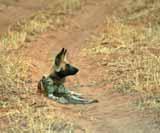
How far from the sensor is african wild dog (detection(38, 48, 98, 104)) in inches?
296

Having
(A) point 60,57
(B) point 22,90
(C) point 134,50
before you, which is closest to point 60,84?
(A) point 60,57

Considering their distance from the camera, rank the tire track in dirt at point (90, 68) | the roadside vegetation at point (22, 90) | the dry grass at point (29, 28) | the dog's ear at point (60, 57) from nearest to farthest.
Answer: the roadside vegetation at point (22, 90) → the tire track in dirt at point (90, 68) → the dog's ear at point (60, 57) → the dry grass at point (29, 28)

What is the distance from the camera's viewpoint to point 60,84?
25.2 feet

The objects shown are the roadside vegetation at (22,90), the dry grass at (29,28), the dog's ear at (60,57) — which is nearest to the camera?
the roadside vegetation at (22,90)

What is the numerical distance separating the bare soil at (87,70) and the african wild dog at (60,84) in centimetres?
17

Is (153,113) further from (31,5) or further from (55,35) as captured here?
(31,5)

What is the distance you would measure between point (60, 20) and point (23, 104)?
494 centimetres

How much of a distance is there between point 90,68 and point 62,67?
1805 millimetres

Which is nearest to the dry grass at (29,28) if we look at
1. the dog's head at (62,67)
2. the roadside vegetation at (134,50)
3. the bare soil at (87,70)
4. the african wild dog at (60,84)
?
the bare soil at (87,70)

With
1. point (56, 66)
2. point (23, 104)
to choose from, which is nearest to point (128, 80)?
point (56, 66)

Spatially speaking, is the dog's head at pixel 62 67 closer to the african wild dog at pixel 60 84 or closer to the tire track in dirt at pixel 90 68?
the african wild dog at pixel 60 84

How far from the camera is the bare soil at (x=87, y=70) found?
21.7 feet

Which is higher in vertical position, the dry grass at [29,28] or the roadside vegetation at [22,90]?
the dry grass at [29,28]

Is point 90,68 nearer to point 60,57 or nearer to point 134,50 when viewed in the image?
point 134,50
